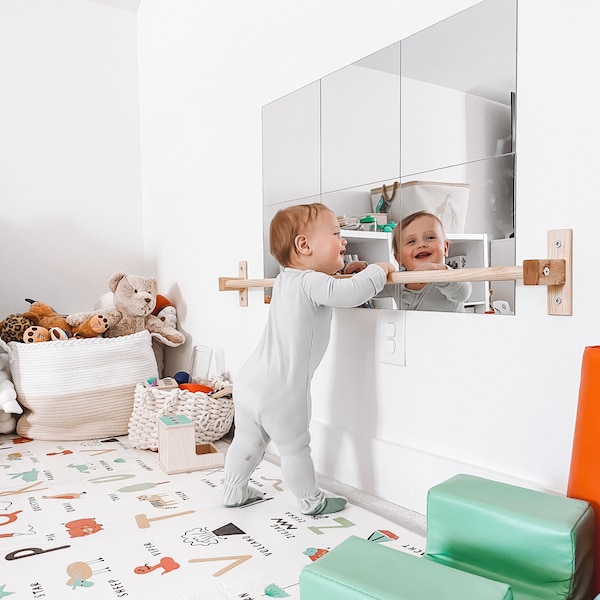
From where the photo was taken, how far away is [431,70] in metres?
1.33

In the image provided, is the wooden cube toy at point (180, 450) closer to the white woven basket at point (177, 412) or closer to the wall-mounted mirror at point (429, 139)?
the white woven basket at point (177, 412)

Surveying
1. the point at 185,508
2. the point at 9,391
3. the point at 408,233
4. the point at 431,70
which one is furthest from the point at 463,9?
the point at 9,391

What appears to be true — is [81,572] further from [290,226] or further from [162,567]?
[290,226]

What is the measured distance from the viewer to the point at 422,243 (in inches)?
54.6

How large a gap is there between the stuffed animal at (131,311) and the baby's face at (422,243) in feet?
3.93

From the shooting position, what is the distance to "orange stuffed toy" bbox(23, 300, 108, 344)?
→ 2145 mm

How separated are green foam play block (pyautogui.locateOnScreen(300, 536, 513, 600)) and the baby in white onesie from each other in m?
0.57

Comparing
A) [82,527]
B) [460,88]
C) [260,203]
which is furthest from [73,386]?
[460,88]

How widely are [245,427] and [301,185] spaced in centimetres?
72

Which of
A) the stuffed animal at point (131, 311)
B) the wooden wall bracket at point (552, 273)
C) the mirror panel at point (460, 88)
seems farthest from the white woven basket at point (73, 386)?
the wooden wall bracket at point (552, 273)

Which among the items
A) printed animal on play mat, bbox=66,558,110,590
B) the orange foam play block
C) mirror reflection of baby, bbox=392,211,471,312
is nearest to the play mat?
printed animal on play mat, bbox=66,558,110,590

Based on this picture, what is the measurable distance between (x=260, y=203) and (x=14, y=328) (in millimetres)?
1031

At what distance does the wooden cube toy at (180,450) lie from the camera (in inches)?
67.2

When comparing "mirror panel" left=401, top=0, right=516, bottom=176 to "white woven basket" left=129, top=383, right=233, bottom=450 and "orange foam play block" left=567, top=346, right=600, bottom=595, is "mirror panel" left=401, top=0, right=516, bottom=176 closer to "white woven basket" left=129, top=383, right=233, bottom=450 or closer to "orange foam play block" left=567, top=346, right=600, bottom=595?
"orange foam play block" left=567, top=346, right=600, bottom=595
